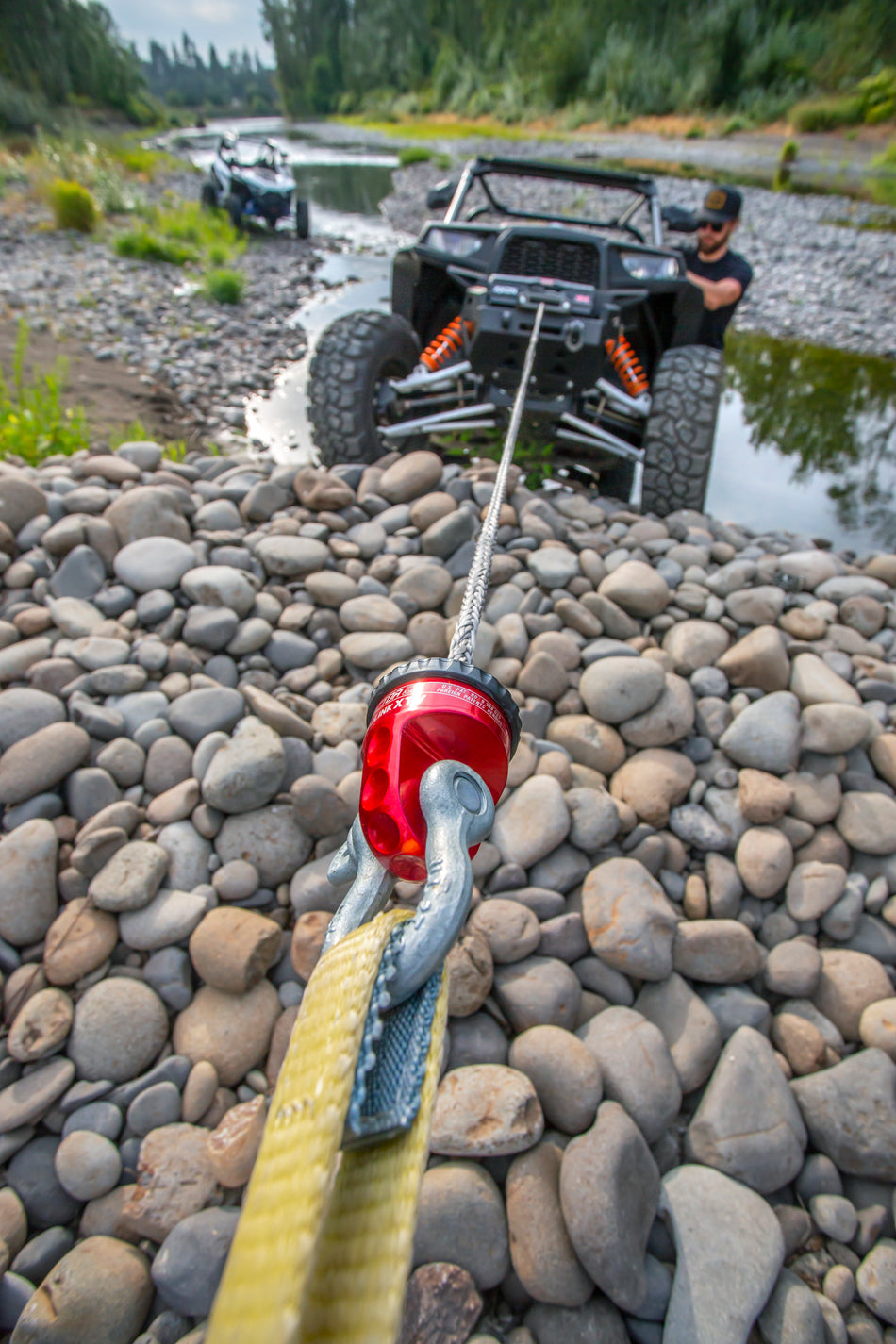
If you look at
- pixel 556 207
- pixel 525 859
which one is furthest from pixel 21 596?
pixel 556 207

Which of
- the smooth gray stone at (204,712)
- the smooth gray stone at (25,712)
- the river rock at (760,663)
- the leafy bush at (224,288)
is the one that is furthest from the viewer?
the leafy bush at (224,288)

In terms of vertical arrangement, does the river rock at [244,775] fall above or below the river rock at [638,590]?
below

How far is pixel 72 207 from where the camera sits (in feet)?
37.2

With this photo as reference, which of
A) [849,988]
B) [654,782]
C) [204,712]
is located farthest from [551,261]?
[849,988]

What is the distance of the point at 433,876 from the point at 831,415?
303 inches

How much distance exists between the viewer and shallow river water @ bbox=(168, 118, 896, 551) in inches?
204

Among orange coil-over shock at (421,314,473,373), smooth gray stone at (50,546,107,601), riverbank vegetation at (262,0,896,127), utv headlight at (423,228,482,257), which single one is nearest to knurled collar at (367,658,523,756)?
smooth gray stone at (50,546,107,601)

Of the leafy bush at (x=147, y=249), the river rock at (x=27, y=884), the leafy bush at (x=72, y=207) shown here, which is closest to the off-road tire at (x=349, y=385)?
the river rock at (x=27, y=884)

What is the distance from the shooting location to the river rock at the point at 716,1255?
1.33 m

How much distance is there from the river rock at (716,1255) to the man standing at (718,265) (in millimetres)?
4990

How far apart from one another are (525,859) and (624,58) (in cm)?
4752

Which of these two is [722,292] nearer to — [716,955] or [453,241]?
[453,241]

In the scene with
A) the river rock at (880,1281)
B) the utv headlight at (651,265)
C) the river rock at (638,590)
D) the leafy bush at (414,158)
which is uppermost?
the leafy bush at (414,158)

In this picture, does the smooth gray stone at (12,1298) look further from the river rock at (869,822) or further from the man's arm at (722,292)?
the man's arm at (722,292)
